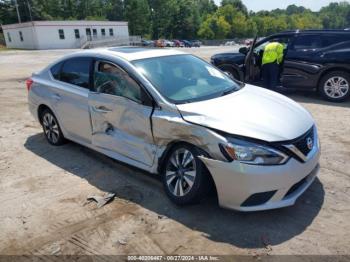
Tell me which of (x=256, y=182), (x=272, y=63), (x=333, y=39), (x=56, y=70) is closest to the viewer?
(x=256, y=182)

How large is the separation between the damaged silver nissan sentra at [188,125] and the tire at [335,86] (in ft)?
15.0

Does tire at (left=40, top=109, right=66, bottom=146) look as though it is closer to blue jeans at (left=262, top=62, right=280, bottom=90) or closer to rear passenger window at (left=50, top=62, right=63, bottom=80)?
rear passenger window at (left=50, top=62, right=63, bottom=80)

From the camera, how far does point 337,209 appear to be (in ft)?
12.5

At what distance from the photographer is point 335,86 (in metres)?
8.48

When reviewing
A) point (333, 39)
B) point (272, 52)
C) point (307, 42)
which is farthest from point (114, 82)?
point (333, 39)

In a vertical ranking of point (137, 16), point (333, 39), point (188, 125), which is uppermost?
point (333, 39)

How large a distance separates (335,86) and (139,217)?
6.62 m

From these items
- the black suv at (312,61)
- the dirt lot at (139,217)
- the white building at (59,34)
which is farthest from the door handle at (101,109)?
the white building at (59,34)

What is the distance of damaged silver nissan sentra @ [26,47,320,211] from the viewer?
133 inches

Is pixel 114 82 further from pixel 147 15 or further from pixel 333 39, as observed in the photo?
pixel 147 15

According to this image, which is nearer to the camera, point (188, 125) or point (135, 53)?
point (188, 125)

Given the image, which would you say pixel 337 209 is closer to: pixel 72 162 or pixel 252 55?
pixel 72 162

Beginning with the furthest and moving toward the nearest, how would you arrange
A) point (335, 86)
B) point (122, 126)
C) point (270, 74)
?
point (270, 74) → point (335, 86) → point (122, 126)

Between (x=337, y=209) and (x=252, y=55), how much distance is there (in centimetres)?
608
